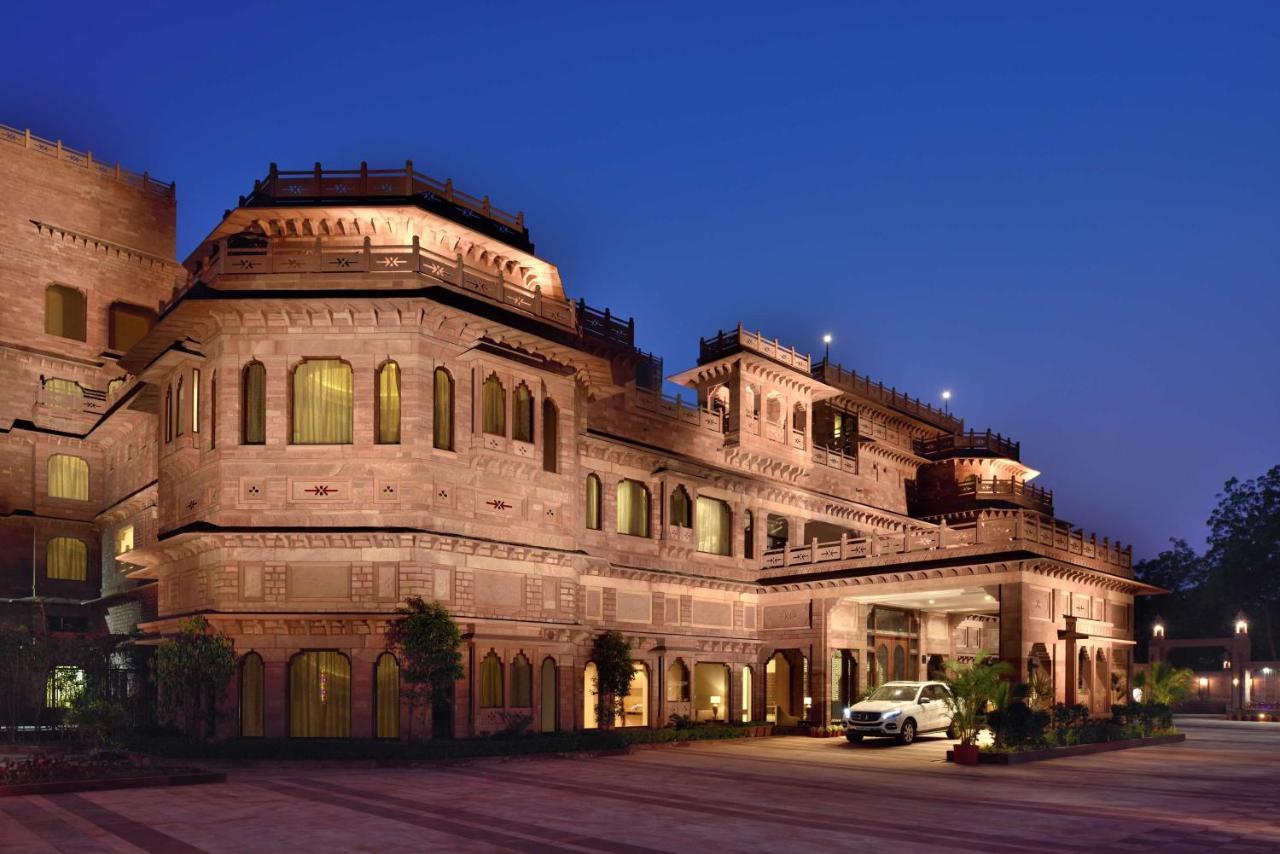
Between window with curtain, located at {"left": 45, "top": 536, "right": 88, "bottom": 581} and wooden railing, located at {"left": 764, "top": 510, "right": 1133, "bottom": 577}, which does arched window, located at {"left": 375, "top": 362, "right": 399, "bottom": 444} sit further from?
window with curtain, located at {"left": 45, "top": 536, "right": 88, "bottom": 581}

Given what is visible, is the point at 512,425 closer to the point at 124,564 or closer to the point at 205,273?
the point at 205,273

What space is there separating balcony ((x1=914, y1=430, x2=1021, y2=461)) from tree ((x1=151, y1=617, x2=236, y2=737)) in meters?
36.1

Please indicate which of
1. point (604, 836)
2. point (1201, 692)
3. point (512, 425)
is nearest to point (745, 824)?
point (604, 836)

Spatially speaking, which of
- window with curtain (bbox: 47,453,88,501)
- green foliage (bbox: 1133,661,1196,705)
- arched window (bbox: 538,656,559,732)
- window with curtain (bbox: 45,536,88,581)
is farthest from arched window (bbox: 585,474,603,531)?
window with curtain (bbox: 45,536,88,581)

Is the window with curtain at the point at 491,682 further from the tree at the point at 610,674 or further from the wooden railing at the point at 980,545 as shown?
the wooden railing at the point at 980,545

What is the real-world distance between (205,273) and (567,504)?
36.9 ft

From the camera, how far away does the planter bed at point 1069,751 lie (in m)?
26.6

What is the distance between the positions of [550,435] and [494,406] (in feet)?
7.60

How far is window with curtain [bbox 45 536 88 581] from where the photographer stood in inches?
1574

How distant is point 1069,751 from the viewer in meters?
28.8

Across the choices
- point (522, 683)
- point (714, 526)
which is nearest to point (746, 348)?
point (714, 526)

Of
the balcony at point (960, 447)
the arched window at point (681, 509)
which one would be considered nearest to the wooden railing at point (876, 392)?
the balcony at point (960, 447)

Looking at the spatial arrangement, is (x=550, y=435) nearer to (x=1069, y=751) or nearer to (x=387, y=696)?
(x=387, y=696)

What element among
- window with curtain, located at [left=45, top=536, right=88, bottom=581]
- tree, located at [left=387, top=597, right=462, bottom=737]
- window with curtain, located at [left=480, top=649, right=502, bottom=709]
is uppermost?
window with curtain, located at [left=45, top=536, right=88, bottom=581]
